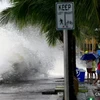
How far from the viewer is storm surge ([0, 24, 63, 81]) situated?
18922mm

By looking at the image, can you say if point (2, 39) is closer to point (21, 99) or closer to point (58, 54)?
point (58, 54)

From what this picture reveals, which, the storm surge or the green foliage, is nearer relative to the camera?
the green foliage

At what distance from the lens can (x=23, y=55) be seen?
2073cm

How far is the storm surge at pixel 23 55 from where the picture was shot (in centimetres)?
1892

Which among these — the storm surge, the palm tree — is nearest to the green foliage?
the palm tree

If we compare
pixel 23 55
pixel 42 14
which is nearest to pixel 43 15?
pixel 42 14

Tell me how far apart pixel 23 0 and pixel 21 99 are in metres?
Answer: 3.28

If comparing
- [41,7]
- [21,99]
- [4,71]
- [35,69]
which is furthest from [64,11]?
[35,69]

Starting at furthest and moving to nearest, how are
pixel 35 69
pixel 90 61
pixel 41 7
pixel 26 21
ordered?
pixel 35 69
pixel 90 61
pixel 26 21
pixel 41 7

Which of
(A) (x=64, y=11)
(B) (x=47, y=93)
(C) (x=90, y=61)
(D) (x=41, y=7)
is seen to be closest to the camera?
(A) (x=64, y=11)

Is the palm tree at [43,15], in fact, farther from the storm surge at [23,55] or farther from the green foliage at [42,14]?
the storm surge at [23,55]

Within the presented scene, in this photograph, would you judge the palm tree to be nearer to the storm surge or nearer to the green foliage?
the green foliage

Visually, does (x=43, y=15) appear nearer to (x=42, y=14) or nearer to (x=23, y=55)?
(x=42, y=14)

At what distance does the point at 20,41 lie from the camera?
21.9 meters
